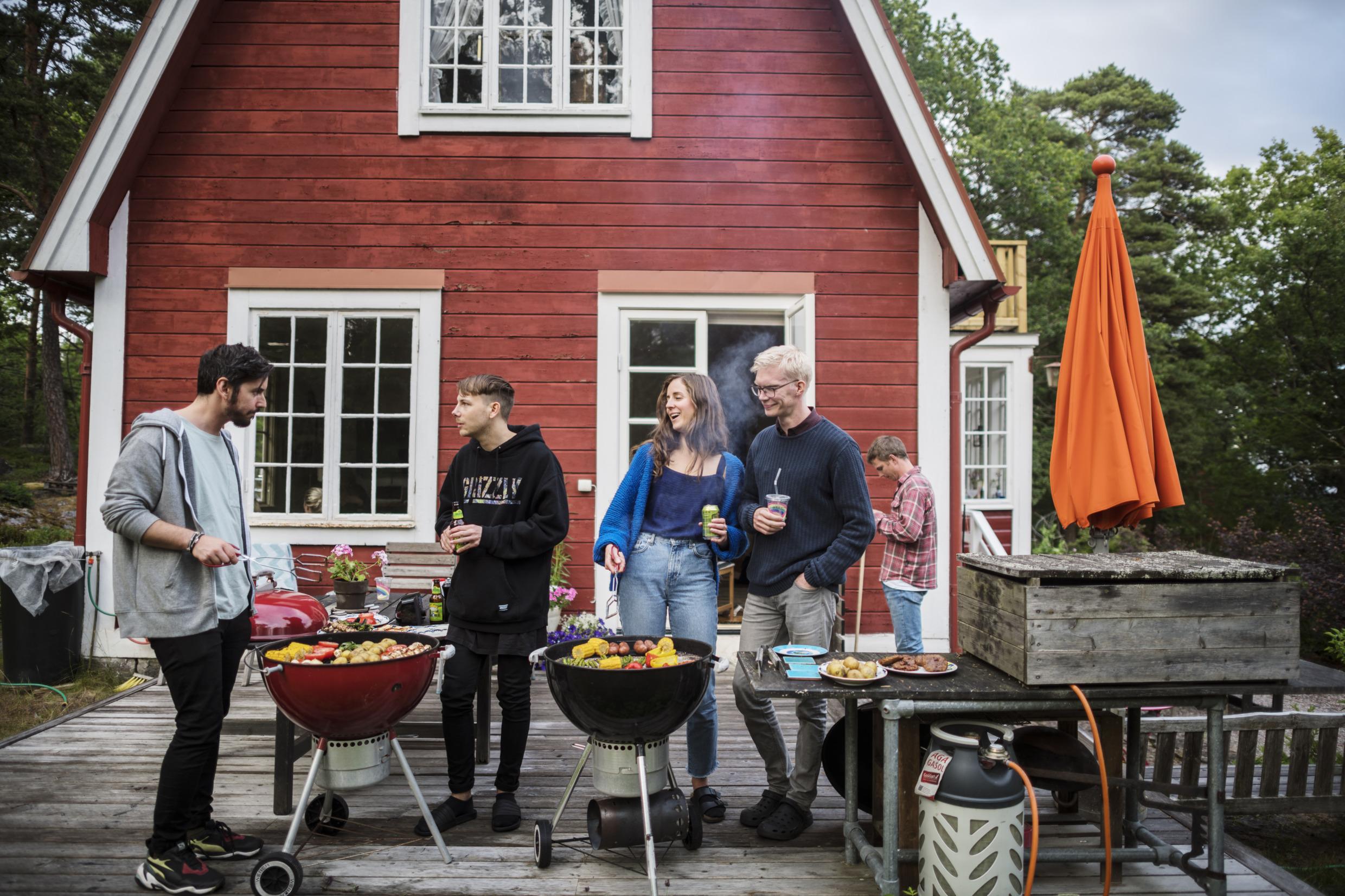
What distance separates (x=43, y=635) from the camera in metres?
5.83

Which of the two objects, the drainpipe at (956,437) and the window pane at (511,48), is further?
the window pane at (511,48)

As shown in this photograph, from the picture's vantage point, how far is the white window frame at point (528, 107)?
20.7 feet

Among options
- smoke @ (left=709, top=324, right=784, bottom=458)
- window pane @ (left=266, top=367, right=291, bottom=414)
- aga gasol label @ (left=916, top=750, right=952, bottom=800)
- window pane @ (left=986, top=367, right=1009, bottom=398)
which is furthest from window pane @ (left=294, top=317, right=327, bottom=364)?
window pane @ (left=986, top=367, right=1009, bottom=398)

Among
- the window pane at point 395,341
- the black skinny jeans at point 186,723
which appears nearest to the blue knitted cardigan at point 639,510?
the black skinny jeans at point 186,723

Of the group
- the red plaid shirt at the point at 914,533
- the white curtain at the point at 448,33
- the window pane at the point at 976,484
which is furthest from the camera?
the window pane at the point at 976,484

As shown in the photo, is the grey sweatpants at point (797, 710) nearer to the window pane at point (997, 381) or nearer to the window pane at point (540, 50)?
the window pane at point (540, 50)

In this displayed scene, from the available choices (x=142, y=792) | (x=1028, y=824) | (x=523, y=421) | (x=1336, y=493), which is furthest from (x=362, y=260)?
(x=1336, y=493)

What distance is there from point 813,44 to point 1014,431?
6.79 metres

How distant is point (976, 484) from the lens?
466 inches

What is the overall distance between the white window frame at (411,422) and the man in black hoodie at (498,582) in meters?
2.74

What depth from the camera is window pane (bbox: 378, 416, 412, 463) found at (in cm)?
633

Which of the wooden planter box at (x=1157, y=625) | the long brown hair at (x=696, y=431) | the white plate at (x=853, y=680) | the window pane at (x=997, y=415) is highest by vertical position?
the window pane at (x=997, y=415)

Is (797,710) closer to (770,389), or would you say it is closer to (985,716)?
(985,716)

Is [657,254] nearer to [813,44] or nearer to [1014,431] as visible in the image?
[813,44]
